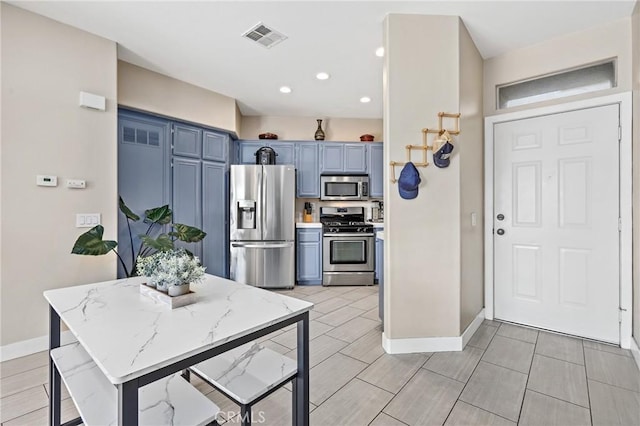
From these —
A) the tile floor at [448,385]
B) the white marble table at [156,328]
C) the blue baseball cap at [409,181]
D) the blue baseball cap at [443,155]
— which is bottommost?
the tile floor at [448,385]

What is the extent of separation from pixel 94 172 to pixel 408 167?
110 inches

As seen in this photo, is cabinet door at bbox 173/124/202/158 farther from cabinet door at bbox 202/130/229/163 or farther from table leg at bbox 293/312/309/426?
table leg at bbox 293/312/309/426

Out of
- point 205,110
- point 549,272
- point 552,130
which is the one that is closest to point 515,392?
point 549,272

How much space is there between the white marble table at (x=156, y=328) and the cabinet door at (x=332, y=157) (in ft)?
11.5

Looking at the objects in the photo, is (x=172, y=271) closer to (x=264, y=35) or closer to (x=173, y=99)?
(x=264, y=35)

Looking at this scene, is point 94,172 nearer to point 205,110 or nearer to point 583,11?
point 205,110

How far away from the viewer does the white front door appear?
2461 millimetres

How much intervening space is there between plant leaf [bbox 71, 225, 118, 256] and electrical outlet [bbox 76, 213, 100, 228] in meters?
0.36

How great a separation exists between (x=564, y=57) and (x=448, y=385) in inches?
116

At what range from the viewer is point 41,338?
2422mm

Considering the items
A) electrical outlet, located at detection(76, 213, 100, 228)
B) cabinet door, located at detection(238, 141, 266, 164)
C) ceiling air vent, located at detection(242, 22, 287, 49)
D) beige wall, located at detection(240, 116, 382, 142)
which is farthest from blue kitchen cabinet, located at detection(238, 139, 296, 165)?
electrical outlet, located at detection(76, 213, 100, 228)

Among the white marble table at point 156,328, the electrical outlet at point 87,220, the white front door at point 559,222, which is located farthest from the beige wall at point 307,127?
the white marble table at point 156,328

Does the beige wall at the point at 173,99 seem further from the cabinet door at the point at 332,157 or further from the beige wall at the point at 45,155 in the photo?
the cabinet door at the point at 332,157

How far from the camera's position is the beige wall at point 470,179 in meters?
2.47
